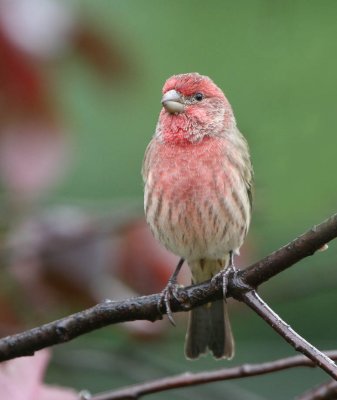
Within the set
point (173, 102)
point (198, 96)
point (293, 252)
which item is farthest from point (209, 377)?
point (198, 96)

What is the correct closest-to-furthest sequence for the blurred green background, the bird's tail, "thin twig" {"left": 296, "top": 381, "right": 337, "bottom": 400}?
1. "thin twig" {"left": 296, "top": 381, "right": 337, "bottom": 400}
2. the bird's tail
3. the blurred green background

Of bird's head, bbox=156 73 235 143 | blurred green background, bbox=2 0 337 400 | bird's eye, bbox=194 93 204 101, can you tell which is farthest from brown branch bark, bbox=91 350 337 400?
blurred green background, bbox=2 0 337 400

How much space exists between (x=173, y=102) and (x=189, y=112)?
121 mm

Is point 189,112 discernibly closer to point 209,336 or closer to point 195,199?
point 195,199

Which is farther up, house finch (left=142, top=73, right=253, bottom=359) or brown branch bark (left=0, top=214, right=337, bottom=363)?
house finch (left=142, top=73, right=253, bottom=359)

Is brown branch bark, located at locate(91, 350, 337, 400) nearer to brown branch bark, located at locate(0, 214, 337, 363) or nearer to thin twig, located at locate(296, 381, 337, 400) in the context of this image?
thin twig, located at locate(296, 381, 337, 400)

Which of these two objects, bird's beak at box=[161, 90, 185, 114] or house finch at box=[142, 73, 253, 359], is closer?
house finch at box=[142, 73, 253, 359]

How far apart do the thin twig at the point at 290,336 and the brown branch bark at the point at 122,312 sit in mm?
53

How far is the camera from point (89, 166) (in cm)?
749

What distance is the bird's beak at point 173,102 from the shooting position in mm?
4441

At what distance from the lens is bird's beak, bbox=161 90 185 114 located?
444 cm

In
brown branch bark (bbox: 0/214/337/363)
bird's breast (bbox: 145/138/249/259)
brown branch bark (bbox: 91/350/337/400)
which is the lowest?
brown branch bark (bbox: 91/350/337/400)

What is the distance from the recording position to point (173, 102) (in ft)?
14.7

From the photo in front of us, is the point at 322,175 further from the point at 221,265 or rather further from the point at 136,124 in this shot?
the point at 221,265
